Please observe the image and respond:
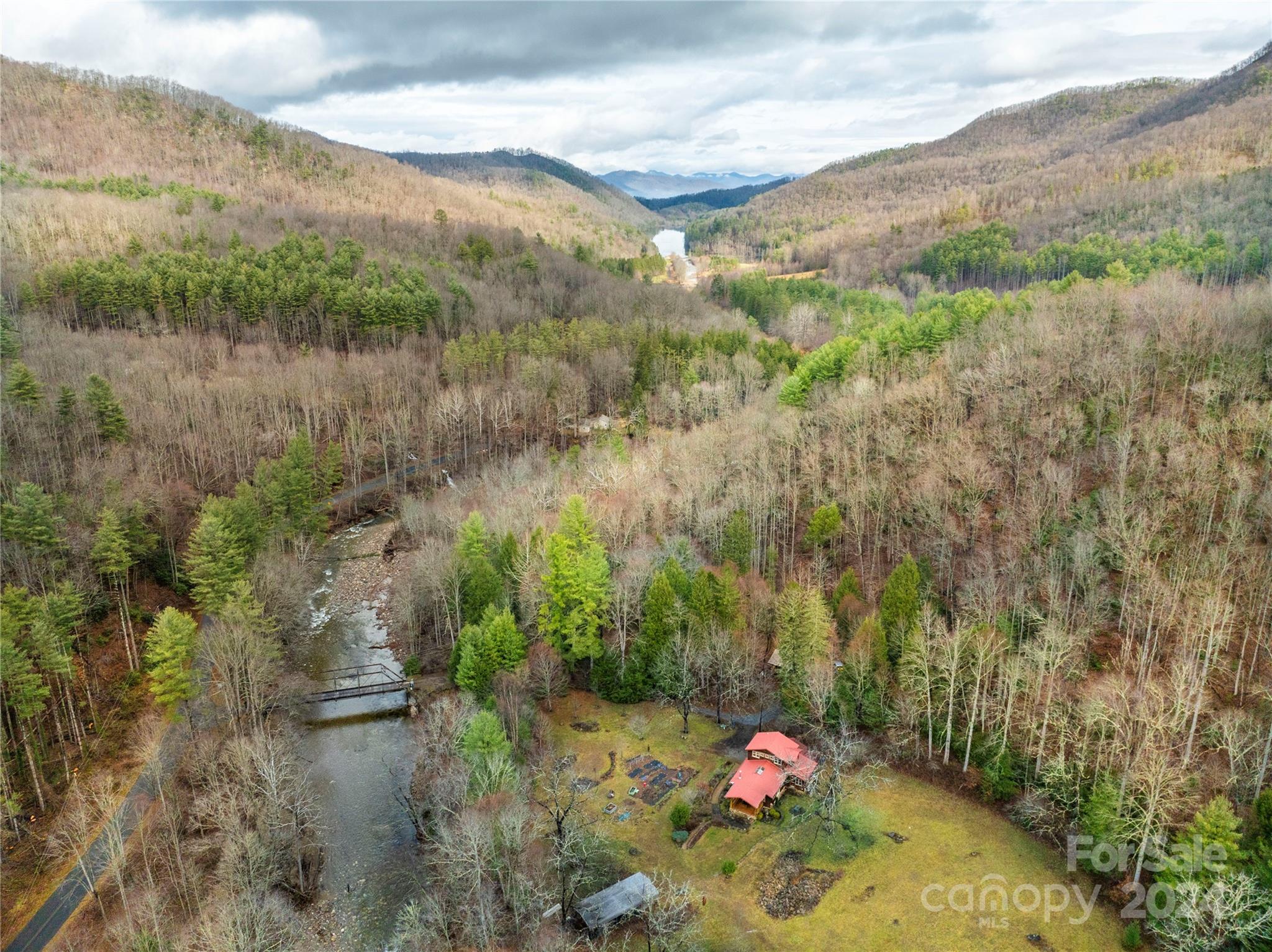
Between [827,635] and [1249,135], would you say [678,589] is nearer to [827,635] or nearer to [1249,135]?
[827,635]

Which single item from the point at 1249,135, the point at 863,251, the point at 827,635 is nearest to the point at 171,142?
the point at 863,251

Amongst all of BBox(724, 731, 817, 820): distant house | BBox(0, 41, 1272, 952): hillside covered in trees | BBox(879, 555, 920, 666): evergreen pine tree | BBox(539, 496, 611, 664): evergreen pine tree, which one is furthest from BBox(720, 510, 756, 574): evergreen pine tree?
BBox(724, 731, 817, 820): distant house

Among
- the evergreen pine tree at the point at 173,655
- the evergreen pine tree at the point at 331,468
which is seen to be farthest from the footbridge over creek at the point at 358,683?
the evergreen pine tree at the point at 331,468

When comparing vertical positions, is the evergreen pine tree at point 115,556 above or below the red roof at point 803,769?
above

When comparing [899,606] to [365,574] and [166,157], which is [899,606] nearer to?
[365,574]

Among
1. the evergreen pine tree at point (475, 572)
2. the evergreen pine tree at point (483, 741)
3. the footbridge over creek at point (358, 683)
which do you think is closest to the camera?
the evergreen pine tree at point (483, 741)

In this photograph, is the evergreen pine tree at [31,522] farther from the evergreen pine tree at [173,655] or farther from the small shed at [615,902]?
the small shed at [615,902]
